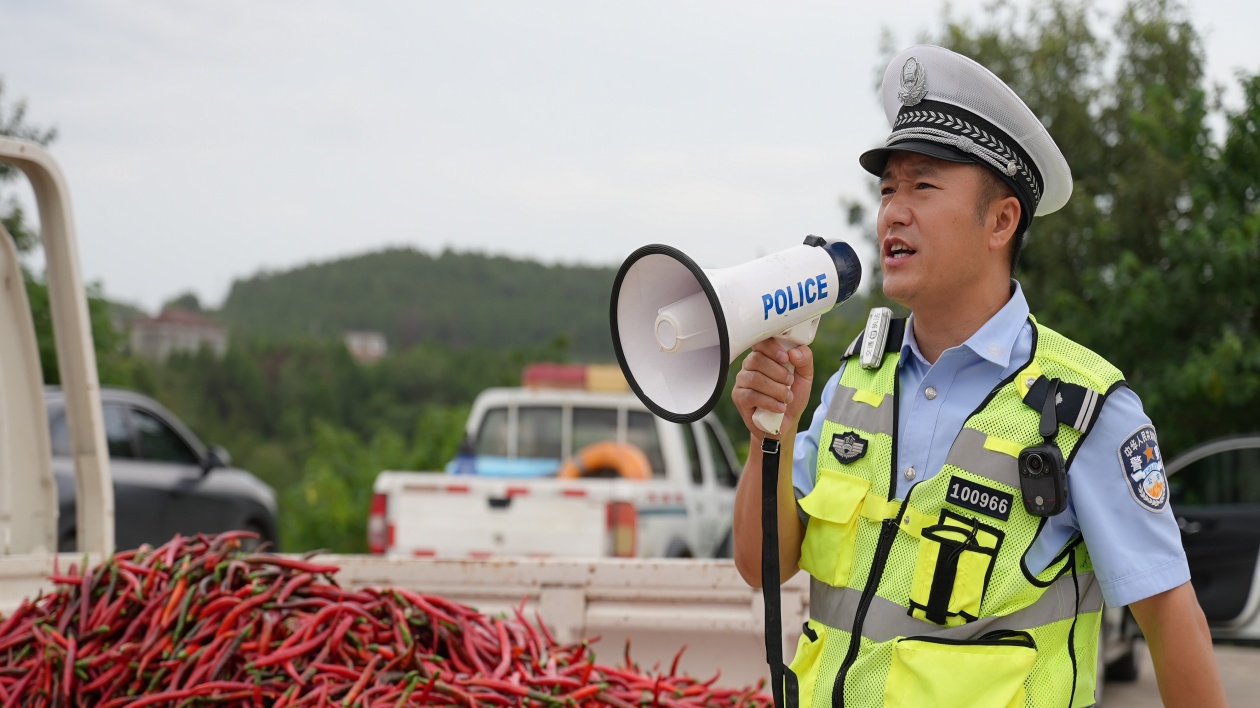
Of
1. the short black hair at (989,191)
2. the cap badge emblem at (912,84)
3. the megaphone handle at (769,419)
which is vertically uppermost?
the cap badge emblem at (912,84)

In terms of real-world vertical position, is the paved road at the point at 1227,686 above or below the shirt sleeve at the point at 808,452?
below

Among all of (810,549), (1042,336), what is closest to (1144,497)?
(1042,336)

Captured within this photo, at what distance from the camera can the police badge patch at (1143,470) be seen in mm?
1999

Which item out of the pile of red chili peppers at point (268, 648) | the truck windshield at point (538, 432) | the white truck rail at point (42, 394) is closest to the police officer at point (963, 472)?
the pile of red chili peppers at point (268, 648)

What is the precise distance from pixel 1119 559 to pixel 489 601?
264 centimetres

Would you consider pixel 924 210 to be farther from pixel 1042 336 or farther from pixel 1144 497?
pixel 1144 497

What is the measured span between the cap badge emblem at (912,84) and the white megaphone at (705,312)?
1.06ft

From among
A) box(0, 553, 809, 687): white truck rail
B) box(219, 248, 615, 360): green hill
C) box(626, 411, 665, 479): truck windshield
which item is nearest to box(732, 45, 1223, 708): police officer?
box(0, 553, 809, 687): white truck rail

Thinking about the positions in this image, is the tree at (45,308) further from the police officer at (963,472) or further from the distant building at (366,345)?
the distant building at (366,345)

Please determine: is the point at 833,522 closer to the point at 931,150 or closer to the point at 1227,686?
the point at 931,150

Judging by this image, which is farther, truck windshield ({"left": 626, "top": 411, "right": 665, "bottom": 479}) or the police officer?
truck windshield ({"left": 626, "top": 411, "right": 665, "bottom": 479})

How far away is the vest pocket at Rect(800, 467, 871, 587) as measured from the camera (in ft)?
7.20

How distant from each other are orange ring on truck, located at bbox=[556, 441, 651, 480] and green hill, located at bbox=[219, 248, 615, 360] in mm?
49177

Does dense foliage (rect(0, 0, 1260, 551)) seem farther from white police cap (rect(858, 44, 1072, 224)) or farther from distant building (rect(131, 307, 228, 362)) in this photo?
distant building (rect(131, 307, 228, 362))
